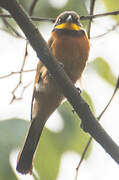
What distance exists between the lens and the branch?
2043 millimetres

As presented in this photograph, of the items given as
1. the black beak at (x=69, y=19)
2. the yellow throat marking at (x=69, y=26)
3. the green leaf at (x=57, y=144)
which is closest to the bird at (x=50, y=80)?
the yellow throat marking at (x=69, y=26)

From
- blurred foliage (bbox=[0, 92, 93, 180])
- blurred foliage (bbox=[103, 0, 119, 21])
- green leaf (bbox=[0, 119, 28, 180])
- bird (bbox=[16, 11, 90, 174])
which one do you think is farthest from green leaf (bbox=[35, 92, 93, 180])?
blurred foliage (bbox=[103, 0, 119, 21])

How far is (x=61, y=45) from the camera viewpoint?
332cm

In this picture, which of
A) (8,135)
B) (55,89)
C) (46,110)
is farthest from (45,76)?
(8,135)

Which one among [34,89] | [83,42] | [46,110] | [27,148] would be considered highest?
[83,42]

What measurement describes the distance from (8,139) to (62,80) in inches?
25.1

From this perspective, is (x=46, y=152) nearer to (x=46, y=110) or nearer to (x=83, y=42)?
(x=46, y=110)

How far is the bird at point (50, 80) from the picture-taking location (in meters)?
3.26

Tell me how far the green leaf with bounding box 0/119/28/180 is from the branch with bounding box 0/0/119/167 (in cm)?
53

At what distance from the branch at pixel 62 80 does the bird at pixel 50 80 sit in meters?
0.80

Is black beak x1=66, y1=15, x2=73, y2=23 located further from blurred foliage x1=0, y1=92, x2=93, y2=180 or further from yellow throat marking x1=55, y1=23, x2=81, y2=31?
blurred foliage x1=0, y1=92, x2=93, y2=180

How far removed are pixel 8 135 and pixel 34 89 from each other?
32.0 inches

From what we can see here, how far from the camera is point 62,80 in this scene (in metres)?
2.35

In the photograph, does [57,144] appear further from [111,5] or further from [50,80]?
Result: [111,5]
